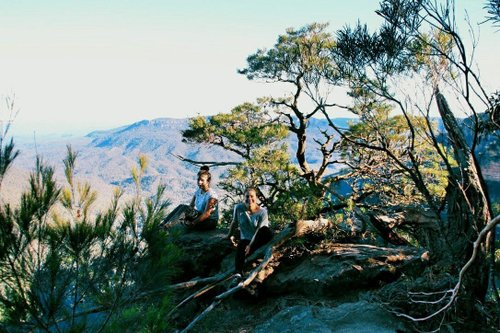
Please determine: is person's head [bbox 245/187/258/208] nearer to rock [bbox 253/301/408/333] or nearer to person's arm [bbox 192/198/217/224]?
person's arm [bbox 192/198/217/224]

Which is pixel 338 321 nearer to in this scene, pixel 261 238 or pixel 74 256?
pixel 261 238

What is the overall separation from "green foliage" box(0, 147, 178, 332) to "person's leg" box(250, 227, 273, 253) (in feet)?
10.2

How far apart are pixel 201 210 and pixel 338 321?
3959 millimetres

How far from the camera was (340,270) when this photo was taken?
6.86 m

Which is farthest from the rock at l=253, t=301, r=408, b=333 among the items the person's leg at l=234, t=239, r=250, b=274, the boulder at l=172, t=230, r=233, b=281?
the boulder at l=172, t=230, r=233, b=281

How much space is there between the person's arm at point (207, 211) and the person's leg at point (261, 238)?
1297mm

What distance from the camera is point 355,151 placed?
12656 millimetres

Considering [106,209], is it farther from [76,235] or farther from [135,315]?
[135,315]

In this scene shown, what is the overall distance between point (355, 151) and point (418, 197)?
7.23ft

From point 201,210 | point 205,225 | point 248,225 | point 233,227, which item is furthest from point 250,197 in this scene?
point 205,225

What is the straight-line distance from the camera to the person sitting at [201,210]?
8141 millimetres

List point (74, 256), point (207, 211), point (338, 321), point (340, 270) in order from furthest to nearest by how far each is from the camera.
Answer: point (207, 211), point (340, 270), point (338, 321), point (74, 256)

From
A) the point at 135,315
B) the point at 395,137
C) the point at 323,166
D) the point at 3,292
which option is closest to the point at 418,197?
the point at 395,137

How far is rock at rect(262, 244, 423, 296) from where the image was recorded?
680 centimetres
